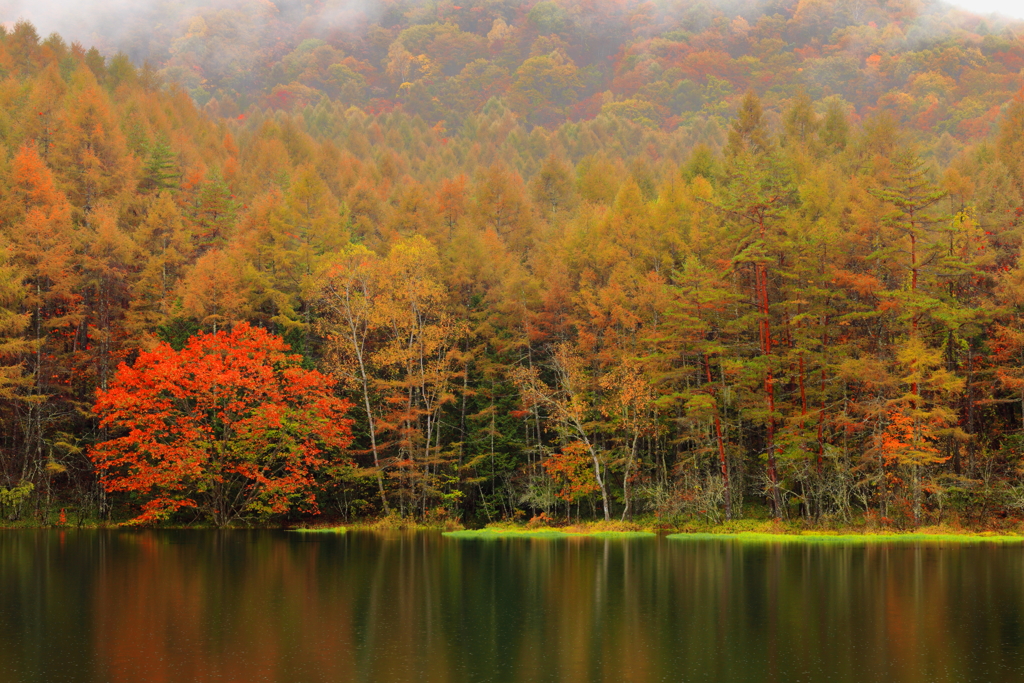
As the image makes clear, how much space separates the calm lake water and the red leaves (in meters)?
11.6

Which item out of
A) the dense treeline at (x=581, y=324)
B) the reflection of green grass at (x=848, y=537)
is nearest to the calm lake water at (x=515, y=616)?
the reflection of green grass at (x=848, y=537)

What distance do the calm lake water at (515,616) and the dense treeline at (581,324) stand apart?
34.2 ft

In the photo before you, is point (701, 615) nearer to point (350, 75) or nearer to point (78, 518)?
point (78, 518)

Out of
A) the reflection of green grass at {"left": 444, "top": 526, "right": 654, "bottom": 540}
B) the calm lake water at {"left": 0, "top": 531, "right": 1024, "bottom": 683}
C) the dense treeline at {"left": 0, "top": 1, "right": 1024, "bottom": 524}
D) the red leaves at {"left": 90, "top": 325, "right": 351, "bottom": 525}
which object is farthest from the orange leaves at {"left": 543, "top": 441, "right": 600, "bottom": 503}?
the calm lake water at {"left": 0, "top": 531, "right": 1024, "bottom": 683}

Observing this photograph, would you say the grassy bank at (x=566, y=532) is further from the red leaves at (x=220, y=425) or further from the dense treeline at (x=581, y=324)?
the red leaves at (x=220, y=425)

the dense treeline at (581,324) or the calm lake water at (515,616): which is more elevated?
the dense treeline at (581,324)

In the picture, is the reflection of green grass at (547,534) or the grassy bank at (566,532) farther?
the grassy bank at (566,532)

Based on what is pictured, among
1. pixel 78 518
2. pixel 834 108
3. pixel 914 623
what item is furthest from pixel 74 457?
pixel 834 108

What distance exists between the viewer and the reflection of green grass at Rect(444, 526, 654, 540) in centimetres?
4272

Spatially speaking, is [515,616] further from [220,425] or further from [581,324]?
[220,425]

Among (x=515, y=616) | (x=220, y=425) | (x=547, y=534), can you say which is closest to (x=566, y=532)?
(x=547, y=534)

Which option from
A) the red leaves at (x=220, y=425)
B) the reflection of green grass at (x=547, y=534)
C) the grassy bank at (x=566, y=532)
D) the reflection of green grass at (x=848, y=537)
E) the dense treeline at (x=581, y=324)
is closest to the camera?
the reflection of green grass at (x=848, y=537)

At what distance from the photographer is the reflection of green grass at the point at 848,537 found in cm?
3669

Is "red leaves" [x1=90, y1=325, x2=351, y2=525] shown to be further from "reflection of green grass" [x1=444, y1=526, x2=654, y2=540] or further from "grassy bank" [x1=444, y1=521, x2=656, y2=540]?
"grassy bank" [x1=444, y1=521, x2=656, y2=540]
